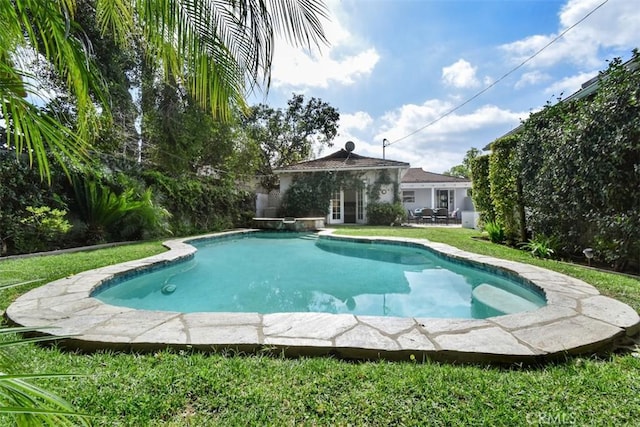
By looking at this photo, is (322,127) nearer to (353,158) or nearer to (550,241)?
(353,158)

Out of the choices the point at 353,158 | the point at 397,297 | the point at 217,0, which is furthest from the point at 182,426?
the point at 353,158

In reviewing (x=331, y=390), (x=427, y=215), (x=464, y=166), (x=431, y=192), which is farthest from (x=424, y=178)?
(x=331, y=390)

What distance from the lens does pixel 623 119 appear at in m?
4.70

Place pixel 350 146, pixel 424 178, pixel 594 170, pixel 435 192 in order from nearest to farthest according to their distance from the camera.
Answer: pixel 594 170, pixel 350 146, pixel 424 178, pixel 435 192

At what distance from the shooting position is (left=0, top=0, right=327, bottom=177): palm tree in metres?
1.38

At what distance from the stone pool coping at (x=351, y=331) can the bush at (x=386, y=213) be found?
496 inches

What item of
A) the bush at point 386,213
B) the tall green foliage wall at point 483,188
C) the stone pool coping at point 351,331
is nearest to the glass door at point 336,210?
the bush at point 386,213

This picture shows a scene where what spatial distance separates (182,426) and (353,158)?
18082 mm

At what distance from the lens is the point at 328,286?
562cm

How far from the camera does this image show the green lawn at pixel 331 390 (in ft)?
5.53

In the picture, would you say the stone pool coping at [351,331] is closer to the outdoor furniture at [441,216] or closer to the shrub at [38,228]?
the shrub at [38,228]

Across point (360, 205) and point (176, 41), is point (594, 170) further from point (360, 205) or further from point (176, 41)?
point (360, 205)

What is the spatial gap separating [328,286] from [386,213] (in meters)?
11.3

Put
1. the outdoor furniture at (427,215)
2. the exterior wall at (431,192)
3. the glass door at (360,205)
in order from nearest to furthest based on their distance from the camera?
the glass door at (360,205) < the outdoor furniture at (427,215) < the exterior wall at (431,192)
